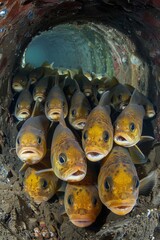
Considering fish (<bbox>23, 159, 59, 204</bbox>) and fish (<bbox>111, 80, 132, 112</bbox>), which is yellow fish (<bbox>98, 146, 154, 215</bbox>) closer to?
fish (<bbox>23, 159, 59, 204</bbox>)

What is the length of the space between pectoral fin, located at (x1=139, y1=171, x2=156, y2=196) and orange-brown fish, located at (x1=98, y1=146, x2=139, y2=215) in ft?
1.61

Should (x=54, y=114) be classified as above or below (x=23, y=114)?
above

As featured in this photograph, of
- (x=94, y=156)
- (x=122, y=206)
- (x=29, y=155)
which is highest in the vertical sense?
(x=29, y=155)

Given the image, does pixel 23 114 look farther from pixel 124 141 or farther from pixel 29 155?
pixel 124 141

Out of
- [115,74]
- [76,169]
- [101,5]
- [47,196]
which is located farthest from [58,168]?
[115,74]

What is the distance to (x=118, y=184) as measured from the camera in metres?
3.76

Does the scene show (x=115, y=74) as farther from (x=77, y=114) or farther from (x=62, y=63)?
(x=62, y=63)

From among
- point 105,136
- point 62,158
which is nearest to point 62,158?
point 62,158

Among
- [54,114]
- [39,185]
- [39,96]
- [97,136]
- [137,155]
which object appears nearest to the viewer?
[97,136]

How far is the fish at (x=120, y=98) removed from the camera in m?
6.24

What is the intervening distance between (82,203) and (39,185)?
2.58 ft

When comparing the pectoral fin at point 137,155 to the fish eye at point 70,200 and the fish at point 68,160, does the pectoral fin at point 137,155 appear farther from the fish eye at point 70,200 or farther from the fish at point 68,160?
the fish eye at point 70,200

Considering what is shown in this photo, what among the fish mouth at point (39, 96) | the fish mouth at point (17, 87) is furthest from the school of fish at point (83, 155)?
the fish mouth at point (17, 87)

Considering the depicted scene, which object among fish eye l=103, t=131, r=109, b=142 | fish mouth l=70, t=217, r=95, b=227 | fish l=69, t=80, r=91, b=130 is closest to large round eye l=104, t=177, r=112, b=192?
fish mouth l=70, t=217, r=95, b=227
